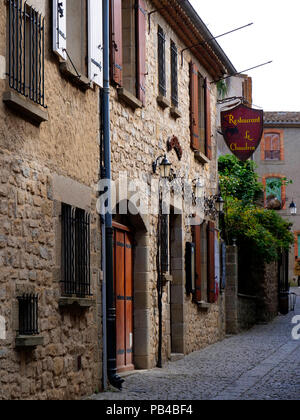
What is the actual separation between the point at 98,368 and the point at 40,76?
12.3ft

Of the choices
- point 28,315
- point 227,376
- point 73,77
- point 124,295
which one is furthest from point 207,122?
point 28,315

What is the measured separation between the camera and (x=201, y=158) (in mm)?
17984

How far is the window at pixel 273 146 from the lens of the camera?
48438mm

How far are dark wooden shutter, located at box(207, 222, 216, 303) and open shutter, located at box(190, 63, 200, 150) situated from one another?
2.11 meters

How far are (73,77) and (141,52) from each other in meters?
3.37

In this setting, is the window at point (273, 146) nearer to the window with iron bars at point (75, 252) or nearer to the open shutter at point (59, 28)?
the window with iron bars at point (75, 252)

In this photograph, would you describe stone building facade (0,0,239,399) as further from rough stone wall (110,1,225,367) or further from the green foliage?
the green foliage

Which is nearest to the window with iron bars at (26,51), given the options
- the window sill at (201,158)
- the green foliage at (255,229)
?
the window sill at (201,158)

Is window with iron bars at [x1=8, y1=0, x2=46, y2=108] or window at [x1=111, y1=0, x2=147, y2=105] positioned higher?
window at [x1=111, y1=0, x2=147, y2=105]

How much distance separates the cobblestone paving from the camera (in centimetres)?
1044

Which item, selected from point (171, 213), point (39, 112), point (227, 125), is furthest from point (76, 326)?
point (227, 125)

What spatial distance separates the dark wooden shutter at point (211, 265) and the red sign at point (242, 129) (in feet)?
5.66

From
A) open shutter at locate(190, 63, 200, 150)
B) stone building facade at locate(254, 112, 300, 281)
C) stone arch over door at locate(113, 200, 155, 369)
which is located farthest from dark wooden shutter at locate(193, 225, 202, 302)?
stone building facade at locate(254, 112, 300, 281)
